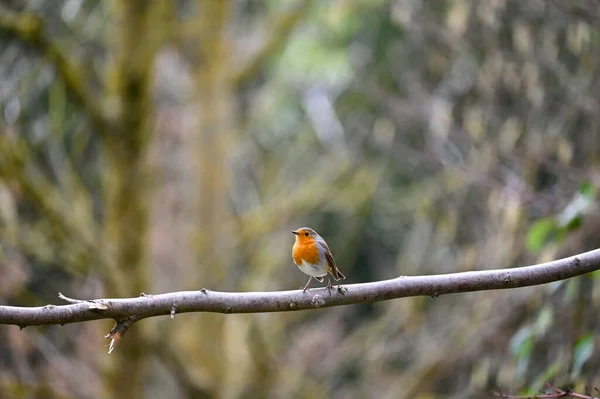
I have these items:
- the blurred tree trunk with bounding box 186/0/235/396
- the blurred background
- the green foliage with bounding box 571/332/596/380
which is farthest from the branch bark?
the blurred tree trunk with bounding box 186/0/235/396

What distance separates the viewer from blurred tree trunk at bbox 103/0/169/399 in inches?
247

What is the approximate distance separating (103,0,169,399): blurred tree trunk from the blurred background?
0.8 inches

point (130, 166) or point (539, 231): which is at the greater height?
point (539, 231)

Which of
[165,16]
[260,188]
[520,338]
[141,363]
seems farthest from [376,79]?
[520,338]

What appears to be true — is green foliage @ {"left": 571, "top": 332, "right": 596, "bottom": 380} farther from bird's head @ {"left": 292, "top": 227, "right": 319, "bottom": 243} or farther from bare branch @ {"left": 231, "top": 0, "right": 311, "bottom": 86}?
bare branch @ {"left": 231, "top": 0, "right": 311, "bottom": 86}

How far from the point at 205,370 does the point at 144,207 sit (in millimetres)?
2131

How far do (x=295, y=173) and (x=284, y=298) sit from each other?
8.39 meters

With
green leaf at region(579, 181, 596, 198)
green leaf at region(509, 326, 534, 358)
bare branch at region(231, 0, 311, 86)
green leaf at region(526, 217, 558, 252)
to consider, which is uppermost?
bare branch at region(231, 0, 311, 86)

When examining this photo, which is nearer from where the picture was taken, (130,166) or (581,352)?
(581,352)

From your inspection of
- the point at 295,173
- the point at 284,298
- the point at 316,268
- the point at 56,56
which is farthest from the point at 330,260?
the point at 295,173

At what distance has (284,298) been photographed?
2.31 m

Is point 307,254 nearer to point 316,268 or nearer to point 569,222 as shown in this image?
point 316,268

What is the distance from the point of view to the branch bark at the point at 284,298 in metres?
2.10

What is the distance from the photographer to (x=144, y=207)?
6.79 metres
